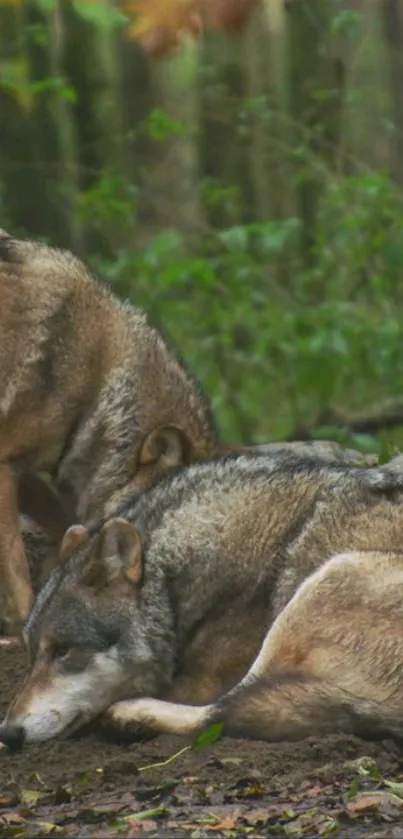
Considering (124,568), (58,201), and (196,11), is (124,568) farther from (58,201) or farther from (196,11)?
(58,201)

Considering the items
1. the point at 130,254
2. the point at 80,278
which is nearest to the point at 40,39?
the point at 130,254

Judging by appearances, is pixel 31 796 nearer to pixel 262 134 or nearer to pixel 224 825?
pixel 224 825

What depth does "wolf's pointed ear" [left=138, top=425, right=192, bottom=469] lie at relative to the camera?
8328mm

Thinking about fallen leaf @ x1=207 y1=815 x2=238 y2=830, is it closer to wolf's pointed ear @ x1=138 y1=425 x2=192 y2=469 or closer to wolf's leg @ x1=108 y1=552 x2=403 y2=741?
wolf's leg @ x1=108 y1=552 x2=403 y2=741

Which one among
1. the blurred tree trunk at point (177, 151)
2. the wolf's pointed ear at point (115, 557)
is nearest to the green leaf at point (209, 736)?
the wolf's pointed ear at point (115, 557)

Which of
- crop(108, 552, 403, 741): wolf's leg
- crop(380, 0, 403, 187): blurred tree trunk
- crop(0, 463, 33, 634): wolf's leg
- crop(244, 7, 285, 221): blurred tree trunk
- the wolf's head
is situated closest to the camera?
crop(108, 552, 403, 741): wolf's leg

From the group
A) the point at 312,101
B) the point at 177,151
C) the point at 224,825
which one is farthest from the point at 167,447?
the point at 177,151

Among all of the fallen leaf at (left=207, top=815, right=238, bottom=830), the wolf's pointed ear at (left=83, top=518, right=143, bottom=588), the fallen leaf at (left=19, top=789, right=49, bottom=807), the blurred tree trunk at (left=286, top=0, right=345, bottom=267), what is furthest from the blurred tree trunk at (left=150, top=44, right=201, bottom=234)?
the fallen leaf at (left=207, top=815, right=238, bottom=830)

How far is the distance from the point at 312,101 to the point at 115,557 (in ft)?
39.8

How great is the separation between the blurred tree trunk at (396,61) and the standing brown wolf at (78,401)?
6459 mm

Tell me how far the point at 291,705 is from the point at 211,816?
0.83 metres

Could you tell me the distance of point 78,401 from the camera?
27.9ft

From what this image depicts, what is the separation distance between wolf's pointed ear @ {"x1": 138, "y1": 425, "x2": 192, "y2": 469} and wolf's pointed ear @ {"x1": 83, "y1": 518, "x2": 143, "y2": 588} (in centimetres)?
165

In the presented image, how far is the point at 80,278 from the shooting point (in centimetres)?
876
